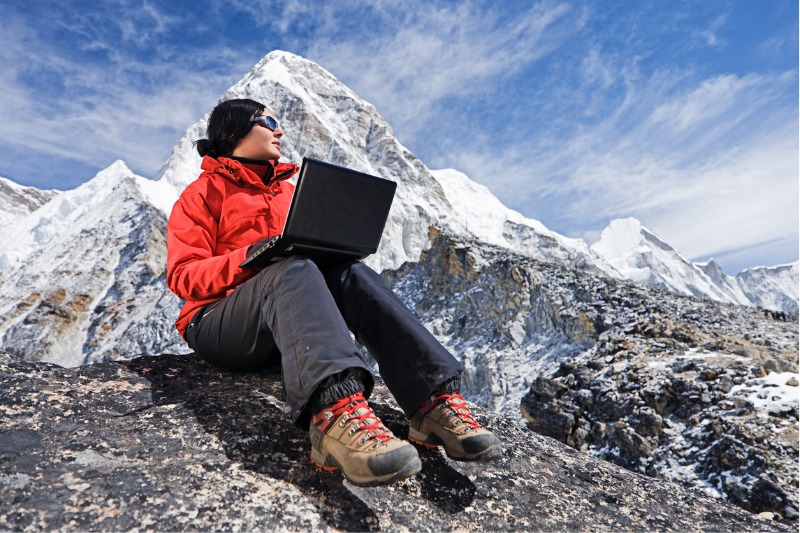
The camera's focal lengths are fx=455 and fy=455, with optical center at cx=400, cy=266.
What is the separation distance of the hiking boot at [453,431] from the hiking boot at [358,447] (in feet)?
1.17

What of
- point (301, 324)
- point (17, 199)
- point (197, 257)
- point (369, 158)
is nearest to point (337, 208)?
point (301, 324)

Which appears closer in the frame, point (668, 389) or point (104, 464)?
point (104, 464)

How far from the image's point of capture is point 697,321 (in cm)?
1436

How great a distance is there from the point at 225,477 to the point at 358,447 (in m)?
0.59

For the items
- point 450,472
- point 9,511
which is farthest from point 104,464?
point 450,472

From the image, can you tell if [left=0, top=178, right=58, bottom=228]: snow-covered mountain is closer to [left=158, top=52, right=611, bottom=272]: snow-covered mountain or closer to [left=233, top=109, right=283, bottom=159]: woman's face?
[left=158, top=52, right=611, bottom=272]: snow-covered mountain

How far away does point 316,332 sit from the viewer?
2.00 m

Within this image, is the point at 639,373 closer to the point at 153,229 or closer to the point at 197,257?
the point at 197,257

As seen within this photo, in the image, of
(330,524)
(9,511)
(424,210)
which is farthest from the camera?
(424,210)

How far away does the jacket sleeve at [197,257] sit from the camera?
2.52 meters

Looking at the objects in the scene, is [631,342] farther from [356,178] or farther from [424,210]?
[424,210]

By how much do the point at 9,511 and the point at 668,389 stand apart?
10555mm

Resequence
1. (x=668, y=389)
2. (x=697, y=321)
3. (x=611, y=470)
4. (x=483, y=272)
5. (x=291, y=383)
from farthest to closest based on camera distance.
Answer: (x=483, y=272)
(x=697, y=321)
(x=668, y=389)
(x=611, y=470)
(x=291, y=383)

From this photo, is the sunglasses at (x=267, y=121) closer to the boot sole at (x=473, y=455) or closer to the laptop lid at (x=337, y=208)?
the laptop lid at (x=337, y=208)
